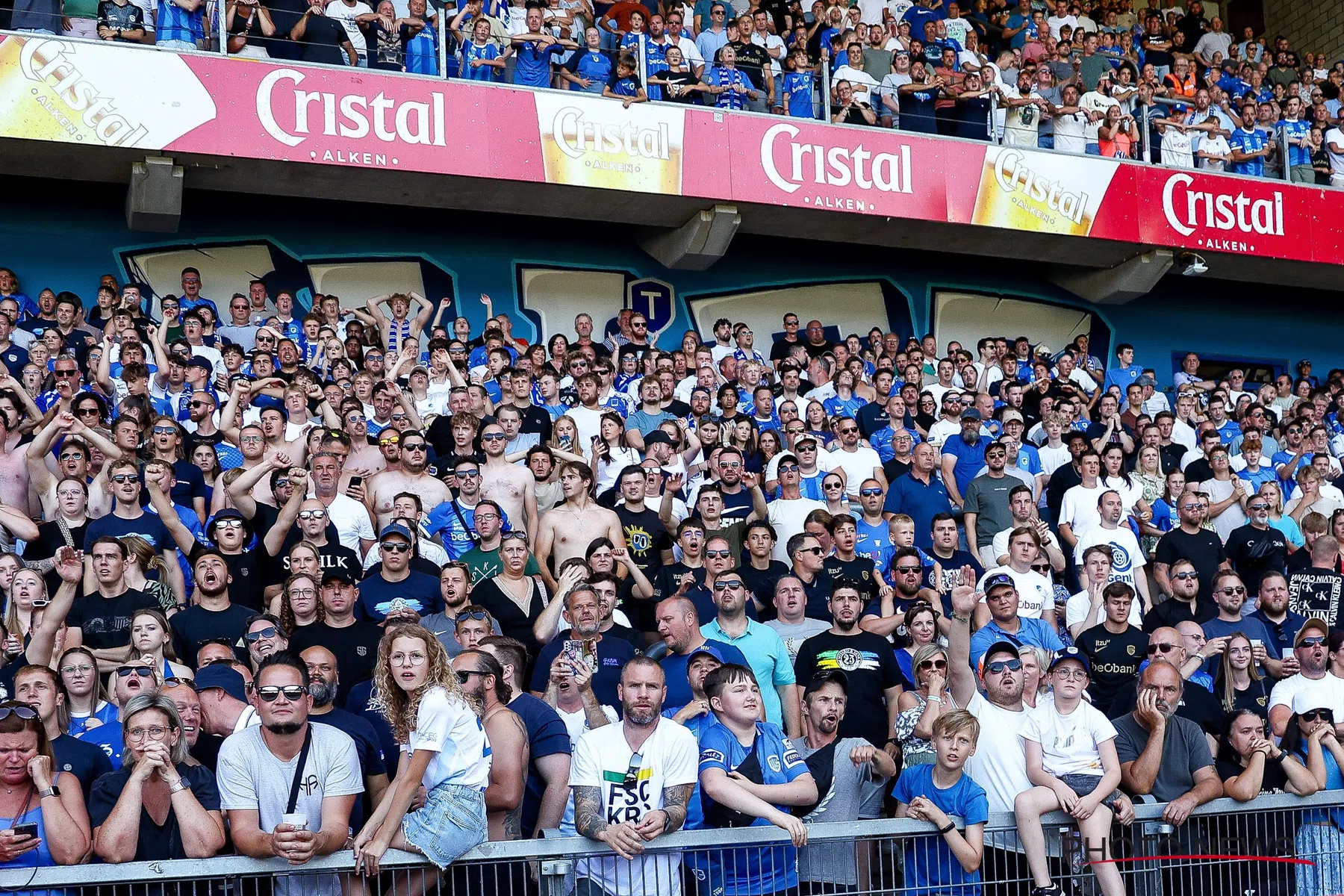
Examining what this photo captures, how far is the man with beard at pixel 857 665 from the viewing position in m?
7.83

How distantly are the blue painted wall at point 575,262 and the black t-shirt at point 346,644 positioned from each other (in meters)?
8.62

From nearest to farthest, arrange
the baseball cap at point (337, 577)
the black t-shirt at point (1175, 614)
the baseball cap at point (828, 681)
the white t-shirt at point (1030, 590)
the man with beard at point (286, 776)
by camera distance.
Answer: the man with beard at point (286, 776)
the baseball cap at point (828, 681)
the baseball cap at point (337, 577)
the white t-shirt at point (1030, 590)
the black t-shirt at point (1175, 614)

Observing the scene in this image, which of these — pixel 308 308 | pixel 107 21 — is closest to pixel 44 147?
pixel 107 21

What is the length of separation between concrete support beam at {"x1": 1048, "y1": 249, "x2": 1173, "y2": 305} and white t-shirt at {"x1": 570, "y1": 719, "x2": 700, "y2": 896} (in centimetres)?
1307

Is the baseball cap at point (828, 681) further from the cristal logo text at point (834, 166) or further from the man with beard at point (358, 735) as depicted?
the cristal logo text at point (834, 166)

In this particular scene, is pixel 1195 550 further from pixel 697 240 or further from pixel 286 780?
pixel 286 780

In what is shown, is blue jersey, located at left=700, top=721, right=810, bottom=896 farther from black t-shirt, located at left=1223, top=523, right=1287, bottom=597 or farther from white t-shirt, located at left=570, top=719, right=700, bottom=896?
black t-shirt, located at left=1223, top=523, right=1287, bottom=597

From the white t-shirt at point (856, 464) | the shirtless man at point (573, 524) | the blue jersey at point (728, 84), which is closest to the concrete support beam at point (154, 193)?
the blue jersey at point (728, 84)

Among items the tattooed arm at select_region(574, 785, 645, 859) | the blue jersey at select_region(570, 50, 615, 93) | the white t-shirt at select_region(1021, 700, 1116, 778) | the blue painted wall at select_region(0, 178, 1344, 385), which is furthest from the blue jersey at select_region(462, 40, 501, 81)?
the tattooed arm at select_region(574, 785, 645, 859)

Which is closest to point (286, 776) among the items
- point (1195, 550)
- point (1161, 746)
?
point (1161, 746)

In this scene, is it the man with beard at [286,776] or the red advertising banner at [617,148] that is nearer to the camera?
the man with beard at [286,776]

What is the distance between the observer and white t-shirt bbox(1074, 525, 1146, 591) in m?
10.9

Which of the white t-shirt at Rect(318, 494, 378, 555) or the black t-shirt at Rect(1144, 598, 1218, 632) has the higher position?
the white t-shirt at Rect(318, 494, 378, 555)

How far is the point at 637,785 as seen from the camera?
5.86 m
